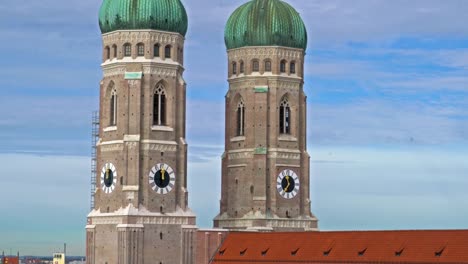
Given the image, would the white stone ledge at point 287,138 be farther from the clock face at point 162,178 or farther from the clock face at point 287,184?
the clock face at point 162,178

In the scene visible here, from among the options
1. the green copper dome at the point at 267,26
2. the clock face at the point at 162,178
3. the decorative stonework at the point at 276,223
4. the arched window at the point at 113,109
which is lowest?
the decorative stonework at the point at 276,223

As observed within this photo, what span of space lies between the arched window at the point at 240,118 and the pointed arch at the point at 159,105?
13.7 m

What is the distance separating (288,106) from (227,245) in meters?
15.9

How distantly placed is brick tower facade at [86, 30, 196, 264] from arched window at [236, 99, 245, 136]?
11.9m

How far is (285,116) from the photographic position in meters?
120

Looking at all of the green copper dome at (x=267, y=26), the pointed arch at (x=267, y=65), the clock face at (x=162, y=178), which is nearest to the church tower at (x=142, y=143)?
the clock face at (x=162, y=178)

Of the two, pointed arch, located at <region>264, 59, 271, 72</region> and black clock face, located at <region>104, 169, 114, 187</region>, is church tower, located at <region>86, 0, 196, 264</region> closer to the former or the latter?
black clock face, located at <region>104, 169, 114, 187</region>

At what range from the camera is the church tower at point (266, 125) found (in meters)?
118

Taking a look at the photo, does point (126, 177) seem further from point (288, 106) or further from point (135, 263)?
point (288, 106)

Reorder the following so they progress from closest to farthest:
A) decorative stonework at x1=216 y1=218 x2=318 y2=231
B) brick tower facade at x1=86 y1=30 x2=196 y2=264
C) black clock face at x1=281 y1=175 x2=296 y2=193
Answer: brick tower facade at x1=86 y1=30 x2=196 y2=264, decorative stonework at x1=216 y1=218 x2=318 y2=231, black clock face at x1=281 y1=175 x2=296 y2=193

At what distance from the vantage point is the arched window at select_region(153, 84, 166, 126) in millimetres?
108188

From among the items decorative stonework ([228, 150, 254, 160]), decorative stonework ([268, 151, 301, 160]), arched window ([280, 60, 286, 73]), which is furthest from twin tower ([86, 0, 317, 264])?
arched window ([280, 60, 286, 73])

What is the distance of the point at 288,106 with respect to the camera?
120625mm

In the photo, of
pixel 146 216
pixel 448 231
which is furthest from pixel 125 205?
pixel 448 231
